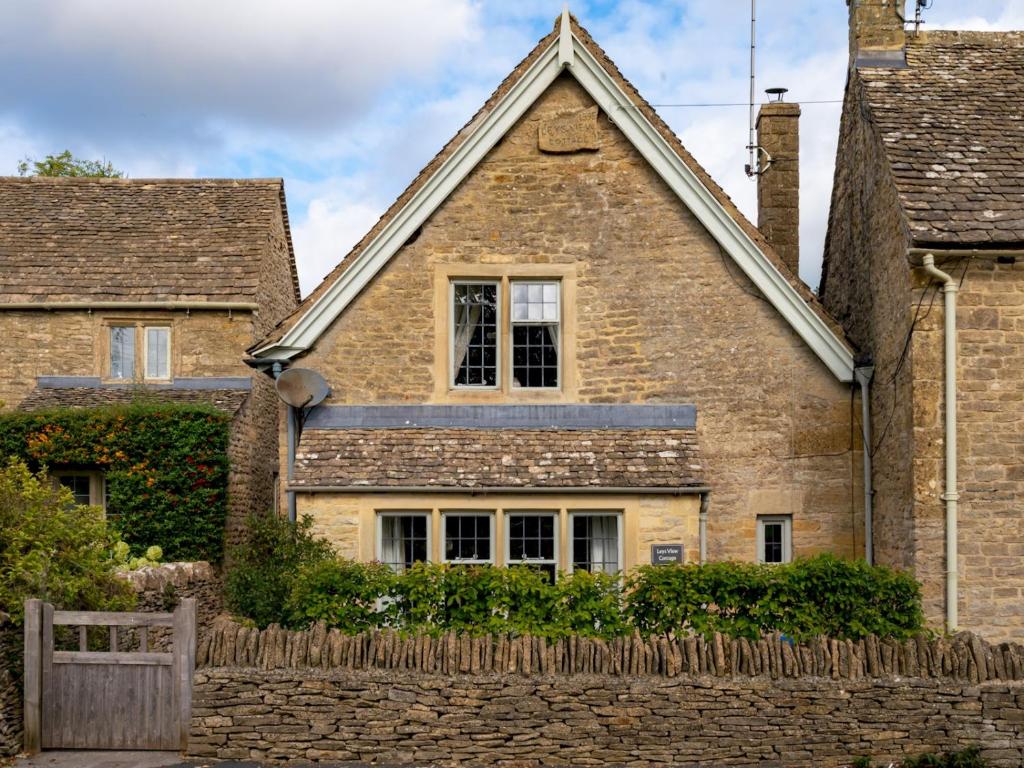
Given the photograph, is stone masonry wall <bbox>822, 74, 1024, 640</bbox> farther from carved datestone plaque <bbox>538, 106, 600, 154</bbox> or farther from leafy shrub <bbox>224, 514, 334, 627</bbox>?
leafy shrub <bbox>224, 514, 334, 627</bbox>

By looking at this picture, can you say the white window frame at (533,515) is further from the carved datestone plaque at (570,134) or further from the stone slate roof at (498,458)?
the carved datestone plaque at (570,134)

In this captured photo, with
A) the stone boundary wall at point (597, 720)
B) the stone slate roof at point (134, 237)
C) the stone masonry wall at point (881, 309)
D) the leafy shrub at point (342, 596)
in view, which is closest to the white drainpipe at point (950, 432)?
the stone masonry wall at point (881, 309)

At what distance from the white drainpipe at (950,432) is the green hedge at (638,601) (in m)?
2.18

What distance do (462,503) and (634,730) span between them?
15.2 ft

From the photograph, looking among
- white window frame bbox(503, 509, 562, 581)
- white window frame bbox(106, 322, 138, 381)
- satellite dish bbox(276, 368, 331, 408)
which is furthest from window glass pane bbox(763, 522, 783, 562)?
white window frame bbox(106, 322, 138, 381)

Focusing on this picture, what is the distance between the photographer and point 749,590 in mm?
9703

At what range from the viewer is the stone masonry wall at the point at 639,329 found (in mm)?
13539

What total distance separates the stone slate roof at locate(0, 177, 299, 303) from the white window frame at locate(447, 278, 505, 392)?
7987 mm

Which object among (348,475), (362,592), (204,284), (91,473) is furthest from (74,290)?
(362,592)

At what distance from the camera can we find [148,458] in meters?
17.9

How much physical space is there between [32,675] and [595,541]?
280 inches

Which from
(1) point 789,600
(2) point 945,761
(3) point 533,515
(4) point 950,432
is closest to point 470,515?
(3) point 533,515

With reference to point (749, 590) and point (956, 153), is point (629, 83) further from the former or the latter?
point (749, 590)

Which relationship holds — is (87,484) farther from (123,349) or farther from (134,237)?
(134,237)
